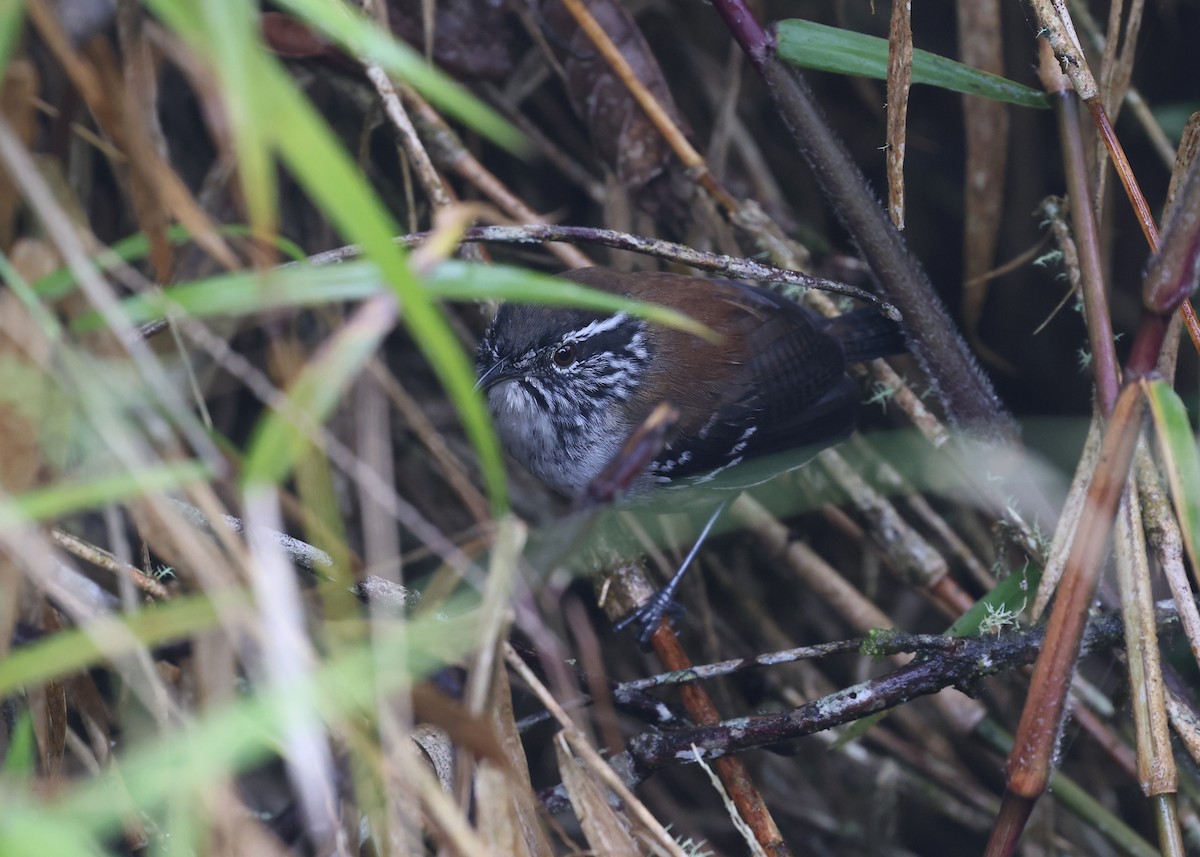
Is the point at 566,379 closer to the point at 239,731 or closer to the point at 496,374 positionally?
the point at 496,374

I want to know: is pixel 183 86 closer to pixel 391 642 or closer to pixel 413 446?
pixel 413 446

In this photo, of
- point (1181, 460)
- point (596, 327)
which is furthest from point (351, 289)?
point (596, 327)

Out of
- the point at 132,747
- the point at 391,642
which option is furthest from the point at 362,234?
the point at 132,747

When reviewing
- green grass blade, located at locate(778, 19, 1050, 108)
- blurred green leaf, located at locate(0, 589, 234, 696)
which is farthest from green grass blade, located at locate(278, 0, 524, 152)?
green grass blade, located at locate(778, 19, 1050, 108)

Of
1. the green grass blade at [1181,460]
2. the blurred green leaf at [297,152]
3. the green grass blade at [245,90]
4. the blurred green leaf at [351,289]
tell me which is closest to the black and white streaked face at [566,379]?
the blurred green leaf at [351,289]

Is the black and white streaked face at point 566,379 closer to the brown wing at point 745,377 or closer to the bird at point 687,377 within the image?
the bird at point 687,377

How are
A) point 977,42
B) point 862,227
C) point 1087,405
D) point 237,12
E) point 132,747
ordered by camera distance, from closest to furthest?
1. point 237,12
2. point 132,747
3. point 862,227
4. point 977,42
5. point 1087,405

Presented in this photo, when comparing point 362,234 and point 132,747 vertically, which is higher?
point 362,234
